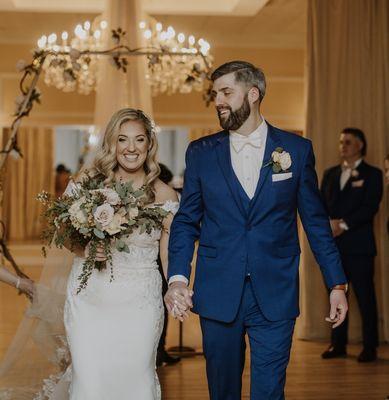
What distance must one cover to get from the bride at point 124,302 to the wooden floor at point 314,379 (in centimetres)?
166

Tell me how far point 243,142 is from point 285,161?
237mm

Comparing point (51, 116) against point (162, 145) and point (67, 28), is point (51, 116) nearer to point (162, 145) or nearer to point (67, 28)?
point (67, 28)

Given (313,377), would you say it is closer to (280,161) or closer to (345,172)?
(345,172)

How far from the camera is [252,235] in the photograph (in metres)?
3.58

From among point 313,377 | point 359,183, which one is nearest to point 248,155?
point 313,377

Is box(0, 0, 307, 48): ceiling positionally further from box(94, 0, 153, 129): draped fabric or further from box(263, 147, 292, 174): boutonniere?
box(263, 147, 292, 174): boutonniere

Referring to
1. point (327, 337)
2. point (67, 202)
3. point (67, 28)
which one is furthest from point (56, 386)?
point (67, 28)

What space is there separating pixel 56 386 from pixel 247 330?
5.20 feet

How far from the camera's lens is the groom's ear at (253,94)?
3600 mm

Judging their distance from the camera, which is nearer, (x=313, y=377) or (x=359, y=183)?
(x=313, y=377)

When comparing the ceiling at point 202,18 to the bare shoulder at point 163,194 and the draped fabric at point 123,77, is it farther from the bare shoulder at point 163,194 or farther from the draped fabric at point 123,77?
the bare shoulder at point 163,194

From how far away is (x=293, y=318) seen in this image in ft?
11.9

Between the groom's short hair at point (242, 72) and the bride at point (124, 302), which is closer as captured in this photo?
the groom's short hair at point (242, 72)

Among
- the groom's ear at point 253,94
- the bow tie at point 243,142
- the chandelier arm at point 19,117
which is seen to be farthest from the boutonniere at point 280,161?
the chandelier arm at point 19,117
